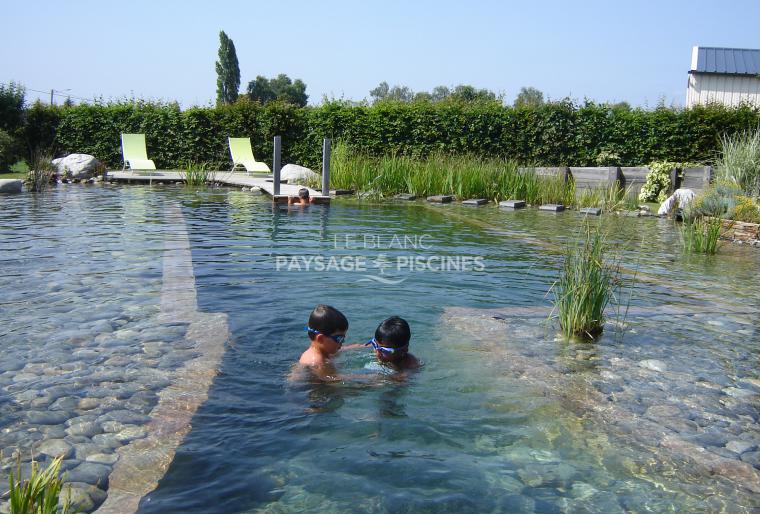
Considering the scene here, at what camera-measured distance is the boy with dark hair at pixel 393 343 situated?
4602 millimetres

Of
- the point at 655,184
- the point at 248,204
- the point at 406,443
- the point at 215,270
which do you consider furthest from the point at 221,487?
the point at 655,184

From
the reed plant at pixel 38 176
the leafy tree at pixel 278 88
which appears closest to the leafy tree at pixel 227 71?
the leafy tree at pixel 278 88

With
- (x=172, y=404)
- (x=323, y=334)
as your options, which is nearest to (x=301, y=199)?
(x=323, y=334)

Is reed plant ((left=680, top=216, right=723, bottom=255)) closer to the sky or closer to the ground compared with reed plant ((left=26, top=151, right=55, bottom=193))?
closer to the ground

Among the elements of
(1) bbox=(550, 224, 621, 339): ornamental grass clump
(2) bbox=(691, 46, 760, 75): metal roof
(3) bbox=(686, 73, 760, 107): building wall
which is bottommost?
(1) bbox=(550, 224, 621, 339): ornamental grass clump

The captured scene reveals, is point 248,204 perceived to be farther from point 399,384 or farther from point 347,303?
point 399,384

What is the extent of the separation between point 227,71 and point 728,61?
5143 centimetres

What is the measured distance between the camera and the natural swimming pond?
3238 millimetres

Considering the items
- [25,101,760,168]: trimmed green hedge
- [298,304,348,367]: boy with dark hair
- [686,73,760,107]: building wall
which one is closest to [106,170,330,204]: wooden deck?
[25,101,760,168]: trimmed green hedge

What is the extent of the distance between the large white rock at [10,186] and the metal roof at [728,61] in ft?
92.2

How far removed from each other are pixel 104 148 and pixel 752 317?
21.9 m

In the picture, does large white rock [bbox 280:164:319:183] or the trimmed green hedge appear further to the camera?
large white rock [bbox 280:164:319:183]

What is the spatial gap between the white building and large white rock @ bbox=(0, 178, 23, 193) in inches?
1060

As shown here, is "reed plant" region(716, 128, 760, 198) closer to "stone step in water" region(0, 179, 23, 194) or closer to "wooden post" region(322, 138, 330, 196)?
"wooden post" region(322, 138, 330, 196)
